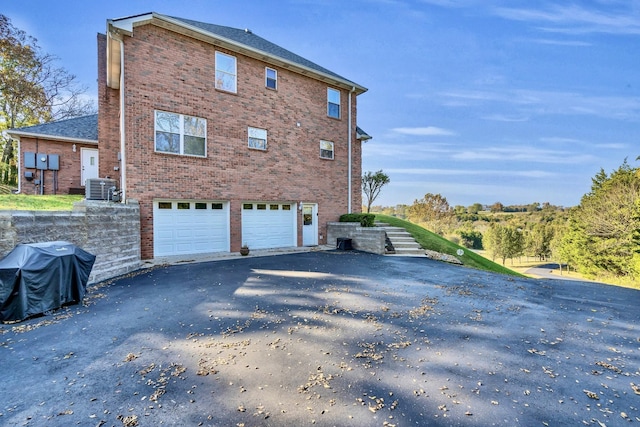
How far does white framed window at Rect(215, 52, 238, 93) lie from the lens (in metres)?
11.1

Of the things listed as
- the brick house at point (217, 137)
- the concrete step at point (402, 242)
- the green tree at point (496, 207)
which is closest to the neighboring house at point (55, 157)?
the brick house at point (217, 137)

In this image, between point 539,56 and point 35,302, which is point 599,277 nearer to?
point 539,56

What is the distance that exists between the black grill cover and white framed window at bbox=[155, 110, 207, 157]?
551 cm

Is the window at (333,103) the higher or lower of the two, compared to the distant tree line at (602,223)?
higher

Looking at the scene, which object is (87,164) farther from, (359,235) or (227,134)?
(359,235)

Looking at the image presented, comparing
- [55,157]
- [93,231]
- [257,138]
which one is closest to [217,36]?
[257,138]

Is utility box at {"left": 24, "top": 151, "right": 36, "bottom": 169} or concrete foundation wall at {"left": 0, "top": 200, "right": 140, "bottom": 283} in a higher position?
utility box at {"left": 24, "top": 151, "right": 36, "bottom": 169}

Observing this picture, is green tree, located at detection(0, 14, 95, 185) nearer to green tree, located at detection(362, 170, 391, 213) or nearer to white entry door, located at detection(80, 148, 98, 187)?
white entry door, located at detection(80, 148, 98, 187)

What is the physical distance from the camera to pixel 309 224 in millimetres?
13898

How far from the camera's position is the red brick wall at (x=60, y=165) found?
1345 centimetres

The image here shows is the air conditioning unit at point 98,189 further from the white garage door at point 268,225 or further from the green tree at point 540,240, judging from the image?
the green tree at point 540,240

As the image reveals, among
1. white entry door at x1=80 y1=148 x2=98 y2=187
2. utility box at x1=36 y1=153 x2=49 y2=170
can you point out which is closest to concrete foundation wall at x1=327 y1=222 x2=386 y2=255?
white entry door at x1=80 y1=148 x2=98 y2=187

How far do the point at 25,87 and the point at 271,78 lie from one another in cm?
1969

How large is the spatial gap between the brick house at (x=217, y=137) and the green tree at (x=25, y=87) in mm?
13490
